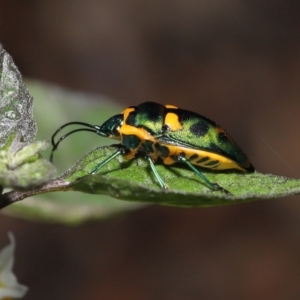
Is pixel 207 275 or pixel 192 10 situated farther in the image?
pixel 192 10

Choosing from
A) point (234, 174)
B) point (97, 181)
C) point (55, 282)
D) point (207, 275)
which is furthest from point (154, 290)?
point (97, 181)

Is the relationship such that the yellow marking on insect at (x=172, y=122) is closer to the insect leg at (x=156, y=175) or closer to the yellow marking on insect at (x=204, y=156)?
the yellow marking on insect at (x=204, y=156)

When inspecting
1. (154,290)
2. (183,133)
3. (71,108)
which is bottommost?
(154,290)

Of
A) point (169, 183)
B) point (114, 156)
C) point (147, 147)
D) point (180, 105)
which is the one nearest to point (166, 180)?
point (169, 183)

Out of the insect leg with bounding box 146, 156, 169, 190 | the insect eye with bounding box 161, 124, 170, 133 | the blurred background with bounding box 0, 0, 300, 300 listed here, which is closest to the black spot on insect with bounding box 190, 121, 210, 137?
the insect eye with bounding box 161, 124, 170, 133

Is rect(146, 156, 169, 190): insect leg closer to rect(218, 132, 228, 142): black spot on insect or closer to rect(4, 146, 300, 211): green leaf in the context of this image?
rect(4, 146, 300, 211): green leaf

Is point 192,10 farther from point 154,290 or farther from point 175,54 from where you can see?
point 154,290

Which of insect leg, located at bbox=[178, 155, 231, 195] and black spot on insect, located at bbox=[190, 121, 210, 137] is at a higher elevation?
black spot on insect, located at bbox=[190, 121, 210, 137]
